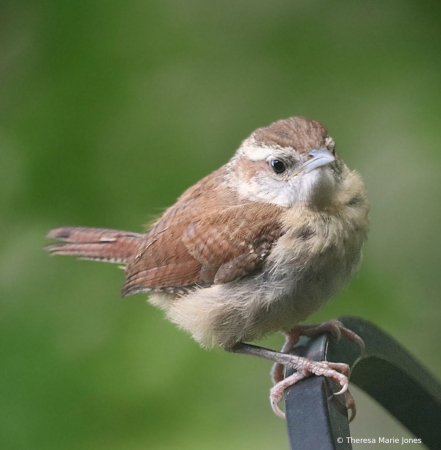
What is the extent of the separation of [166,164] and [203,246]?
3.13 feet

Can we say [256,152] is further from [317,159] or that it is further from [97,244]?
[97,244]

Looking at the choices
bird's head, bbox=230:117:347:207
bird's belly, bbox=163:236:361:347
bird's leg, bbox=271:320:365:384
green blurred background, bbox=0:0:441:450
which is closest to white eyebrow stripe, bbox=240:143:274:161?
bird's head, bbox=230:117:347:207

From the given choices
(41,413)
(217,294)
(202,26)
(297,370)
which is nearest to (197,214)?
(217,294)

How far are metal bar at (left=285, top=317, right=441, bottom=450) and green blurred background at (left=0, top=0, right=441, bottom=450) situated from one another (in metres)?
0.80

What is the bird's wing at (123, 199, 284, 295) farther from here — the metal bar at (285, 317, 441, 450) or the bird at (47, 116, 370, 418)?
the metal bar at (285, 317, 441, 450)

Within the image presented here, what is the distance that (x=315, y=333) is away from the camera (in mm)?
2053

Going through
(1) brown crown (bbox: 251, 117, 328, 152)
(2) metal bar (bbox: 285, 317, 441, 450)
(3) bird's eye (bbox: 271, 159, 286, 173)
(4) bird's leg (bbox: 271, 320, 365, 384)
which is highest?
(1) brown crown (bbox: 251, 117, 328, 152)

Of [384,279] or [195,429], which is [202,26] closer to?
[384,279]

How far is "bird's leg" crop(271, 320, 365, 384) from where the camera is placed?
1844 millimetres

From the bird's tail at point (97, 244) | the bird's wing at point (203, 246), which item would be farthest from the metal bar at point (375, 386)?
the bird's tail at point (97, 244)

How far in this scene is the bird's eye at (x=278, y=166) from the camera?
6.48 feet

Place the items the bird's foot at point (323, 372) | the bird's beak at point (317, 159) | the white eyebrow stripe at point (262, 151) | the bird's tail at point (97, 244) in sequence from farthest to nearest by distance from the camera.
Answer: the bird's tail at point (97, 244), the white eyebrow stripe at point (262, 151), the bird's beak at point (317, 159), the bird's foot at point (323, 372)

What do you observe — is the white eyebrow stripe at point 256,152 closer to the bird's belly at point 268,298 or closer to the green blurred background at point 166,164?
the bird's belly at point 268,298

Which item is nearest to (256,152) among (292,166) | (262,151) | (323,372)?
(262,151)
